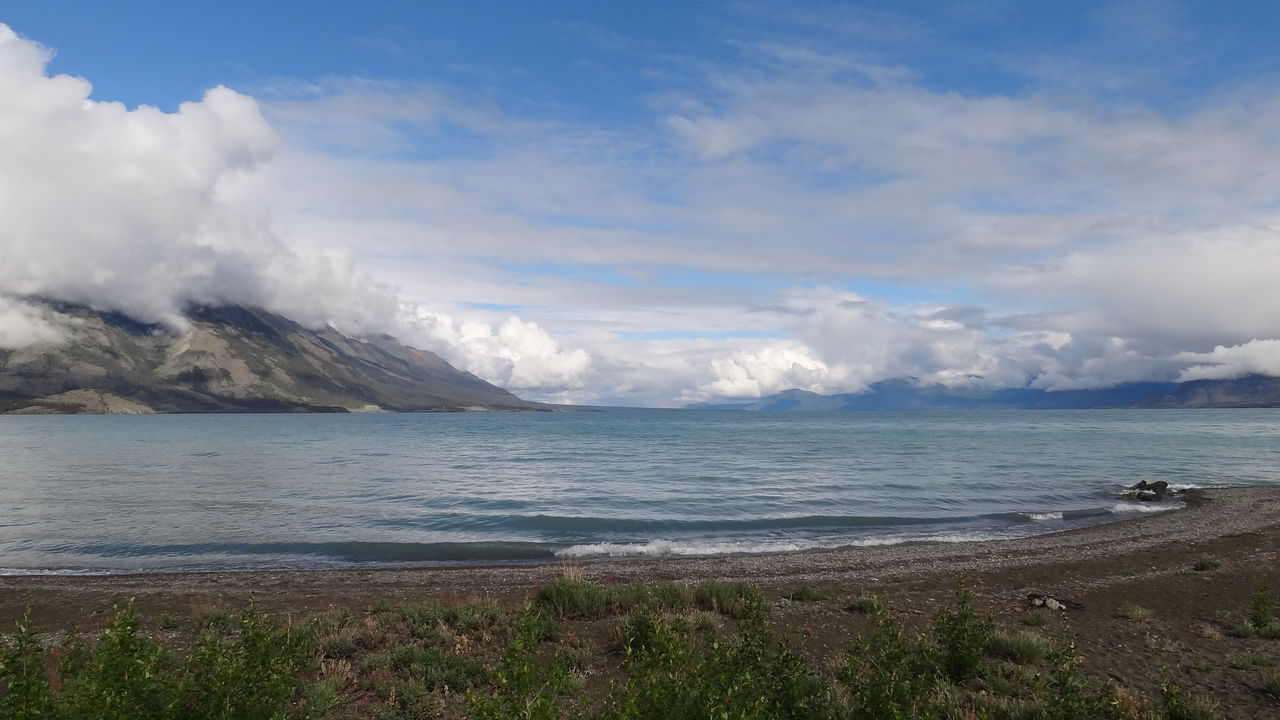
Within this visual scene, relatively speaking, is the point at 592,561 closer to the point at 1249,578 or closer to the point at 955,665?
the point at 955,665

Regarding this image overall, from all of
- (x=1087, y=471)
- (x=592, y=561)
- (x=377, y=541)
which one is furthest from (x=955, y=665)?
(x=1087, y=471)

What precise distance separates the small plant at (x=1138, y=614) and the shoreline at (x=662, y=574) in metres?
3.00

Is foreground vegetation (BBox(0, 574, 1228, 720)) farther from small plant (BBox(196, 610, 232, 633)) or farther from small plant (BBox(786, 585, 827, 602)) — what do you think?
small plant (BBox(786, 585, 827, 602))

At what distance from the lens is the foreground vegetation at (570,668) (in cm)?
681

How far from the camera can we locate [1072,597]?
693 inches

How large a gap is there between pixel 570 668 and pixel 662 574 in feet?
36.7

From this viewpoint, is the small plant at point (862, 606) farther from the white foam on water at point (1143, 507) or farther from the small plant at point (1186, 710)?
the white foam on water at point (1143, 507)

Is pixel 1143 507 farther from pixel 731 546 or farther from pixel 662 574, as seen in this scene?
pixel 662 574

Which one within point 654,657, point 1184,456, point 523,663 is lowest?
point 1184,456

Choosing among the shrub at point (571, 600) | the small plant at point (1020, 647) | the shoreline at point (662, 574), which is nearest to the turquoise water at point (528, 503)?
the shoreline at point (662, 574)

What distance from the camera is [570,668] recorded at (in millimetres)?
11844

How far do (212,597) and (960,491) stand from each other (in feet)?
150

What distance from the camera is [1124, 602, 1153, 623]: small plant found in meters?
15.0

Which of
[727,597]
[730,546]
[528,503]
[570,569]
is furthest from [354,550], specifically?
[727,597]
